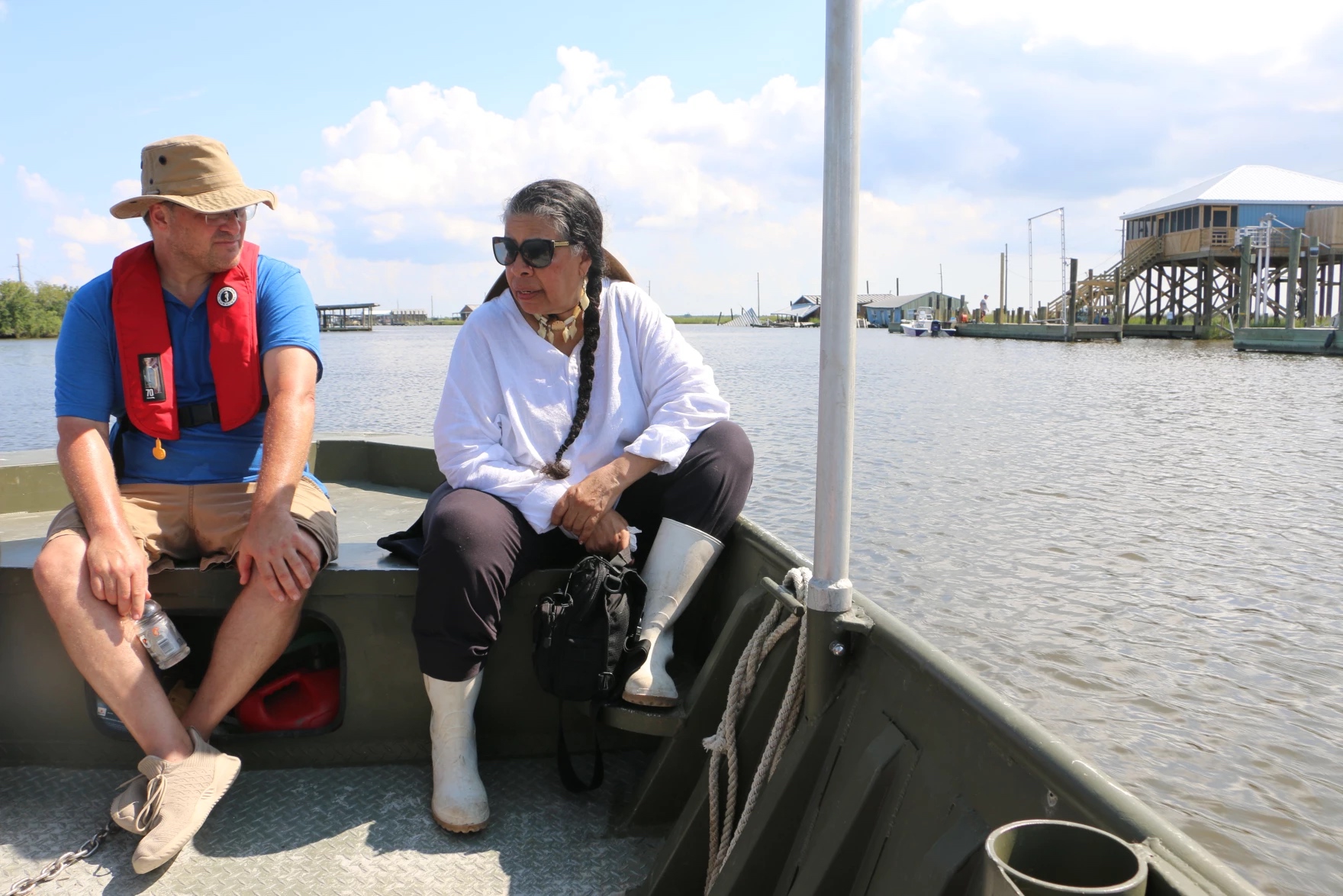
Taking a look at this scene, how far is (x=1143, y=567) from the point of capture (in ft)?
25.7

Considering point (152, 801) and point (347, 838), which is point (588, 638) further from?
point (152, 801)

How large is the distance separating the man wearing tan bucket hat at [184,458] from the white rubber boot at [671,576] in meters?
0.82

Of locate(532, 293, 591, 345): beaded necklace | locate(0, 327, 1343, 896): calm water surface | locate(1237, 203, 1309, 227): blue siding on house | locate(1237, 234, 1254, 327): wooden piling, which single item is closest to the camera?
locate(532, 293, 591, 345): beaded necklace

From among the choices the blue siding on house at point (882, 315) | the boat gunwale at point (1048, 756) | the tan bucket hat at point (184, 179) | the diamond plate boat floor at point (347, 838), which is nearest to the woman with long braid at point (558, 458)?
the diamond plate boat floor at point (347, 838)

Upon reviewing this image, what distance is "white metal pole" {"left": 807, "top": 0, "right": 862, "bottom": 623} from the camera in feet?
4.90

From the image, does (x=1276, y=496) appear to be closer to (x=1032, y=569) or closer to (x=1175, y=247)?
(x=1032, y=569)

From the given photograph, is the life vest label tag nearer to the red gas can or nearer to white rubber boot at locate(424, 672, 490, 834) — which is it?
the red gas can

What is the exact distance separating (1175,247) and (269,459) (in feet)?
169

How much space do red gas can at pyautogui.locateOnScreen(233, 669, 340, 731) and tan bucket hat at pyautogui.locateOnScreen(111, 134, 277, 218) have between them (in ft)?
4.02

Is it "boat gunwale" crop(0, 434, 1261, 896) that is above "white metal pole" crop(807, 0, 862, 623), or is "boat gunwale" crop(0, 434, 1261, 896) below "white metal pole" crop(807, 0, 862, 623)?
below

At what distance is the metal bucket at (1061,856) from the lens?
40.6 inches

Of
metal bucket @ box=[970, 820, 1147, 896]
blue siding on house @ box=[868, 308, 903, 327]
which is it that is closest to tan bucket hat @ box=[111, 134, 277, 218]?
metal bucket @ box=[970, 820, 1147, 896]

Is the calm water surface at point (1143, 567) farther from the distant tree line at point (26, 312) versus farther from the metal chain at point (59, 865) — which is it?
the distant tree line at point (26, 312)

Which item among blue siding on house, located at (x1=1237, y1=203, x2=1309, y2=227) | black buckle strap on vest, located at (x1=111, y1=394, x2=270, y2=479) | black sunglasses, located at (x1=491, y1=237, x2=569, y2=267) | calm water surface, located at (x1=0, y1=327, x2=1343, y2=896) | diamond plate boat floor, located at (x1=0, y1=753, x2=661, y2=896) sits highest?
blue siding on house, located at (x1=1237, y1=203, x2=1309, y2=227)
